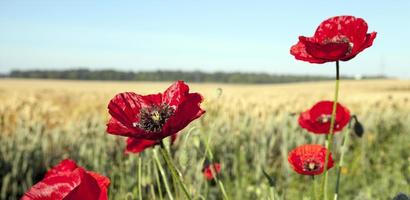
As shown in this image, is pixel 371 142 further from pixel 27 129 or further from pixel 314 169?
pixel 314 169

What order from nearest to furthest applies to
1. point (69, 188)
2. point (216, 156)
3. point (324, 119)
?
point (69, 188) < point (324, 119) < point (216, 156)

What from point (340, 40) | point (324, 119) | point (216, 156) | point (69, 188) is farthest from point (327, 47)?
point (216, 156)

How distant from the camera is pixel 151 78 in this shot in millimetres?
57531

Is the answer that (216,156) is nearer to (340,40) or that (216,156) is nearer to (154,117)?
(340,40)

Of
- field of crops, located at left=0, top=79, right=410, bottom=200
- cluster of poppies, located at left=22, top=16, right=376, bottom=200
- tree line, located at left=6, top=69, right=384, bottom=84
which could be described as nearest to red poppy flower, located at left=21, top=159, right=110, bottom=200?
cluster of poppies, located at left=22, top=16, right=376, bottom=200

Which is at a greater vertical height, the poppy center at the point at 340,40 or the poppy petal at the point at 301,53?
the poppy center at the point at 340,40

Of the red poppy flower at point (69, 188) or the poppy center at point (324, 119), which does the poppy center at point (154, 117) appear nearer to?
the red poppy flower at point (69, 188)

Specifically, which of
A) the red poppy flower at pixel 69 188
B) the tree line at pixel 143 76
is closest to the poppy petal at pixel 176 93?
the red poppy flower at pixel 69 188

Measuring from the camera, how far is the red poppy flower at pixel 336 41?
1177 mm

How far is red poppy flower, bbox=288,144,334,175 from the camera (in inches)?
55.0

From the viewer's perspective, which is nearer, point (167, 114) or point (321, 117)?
point (167, 114)

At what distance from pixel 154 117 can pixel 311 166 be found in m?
0.50

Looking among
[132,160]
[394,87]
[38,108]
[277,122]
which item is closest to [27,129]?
[132,160]

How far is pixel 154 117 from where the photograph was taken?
110 cm
